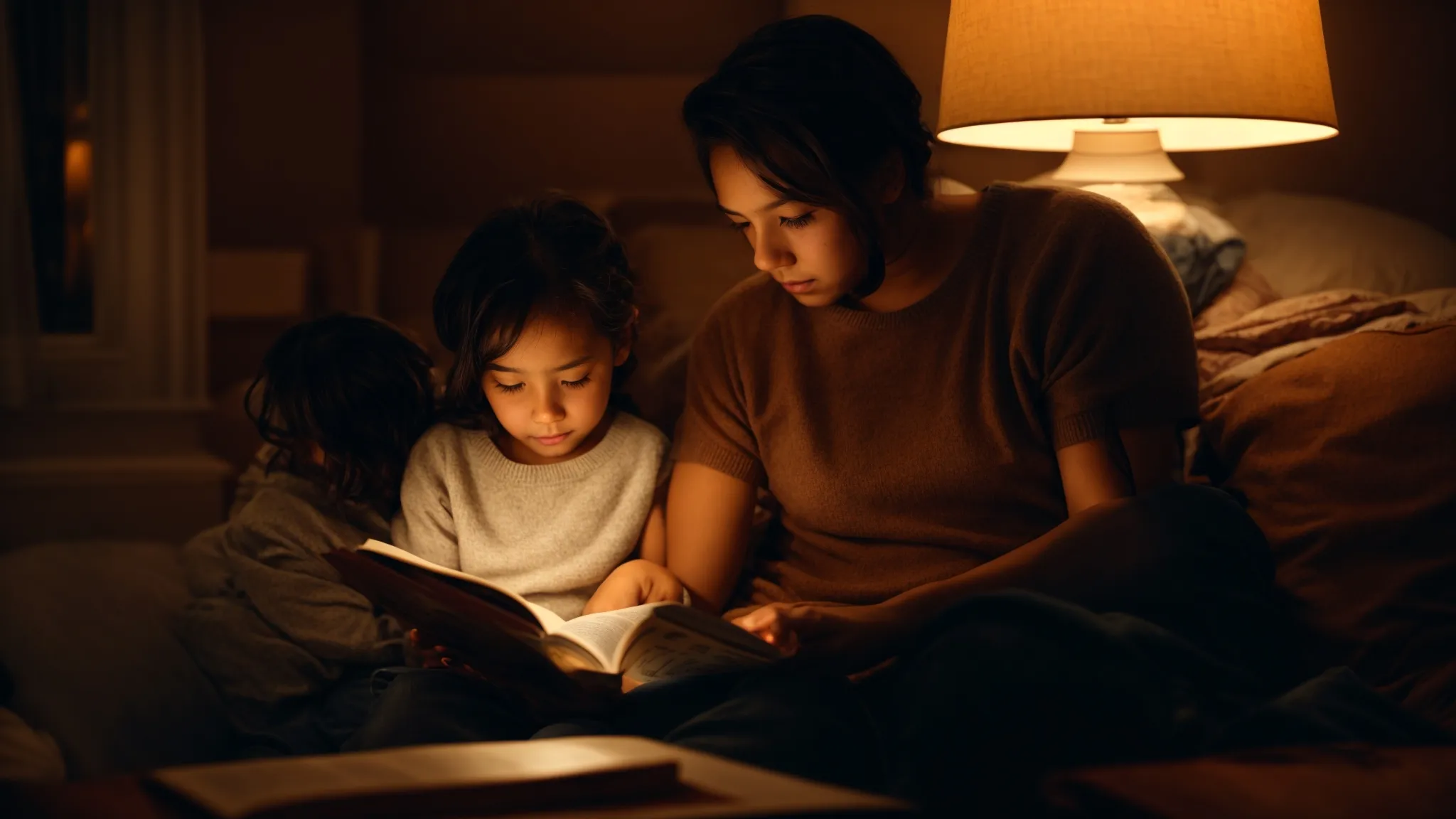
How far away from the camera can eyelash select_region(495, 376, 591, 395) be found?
1351 mm

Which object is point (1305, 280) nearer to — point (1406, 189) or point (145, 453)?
point (1406, 189)

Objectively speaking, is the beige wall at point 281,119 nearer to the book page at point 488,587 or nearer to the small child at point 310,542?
the small child at point 310,542

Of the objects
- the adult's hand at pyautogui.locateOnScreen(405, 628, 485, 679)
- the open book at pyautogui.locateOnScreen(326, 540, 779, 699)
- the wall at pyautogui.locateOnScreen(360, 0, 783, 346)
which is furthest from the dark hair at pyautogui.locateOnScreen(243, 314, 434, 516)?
the wall at pyautogui.locateOnScreen(360, 0, 783, 346)

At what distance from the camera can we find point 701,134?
1.25 meters

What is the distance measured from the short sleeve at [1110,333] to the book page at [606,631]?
1.45 feet

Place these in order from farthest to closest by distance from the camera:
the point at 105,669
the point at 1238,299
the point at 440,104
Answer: the point at 440,104
the point at 1238,299
the point at 105,669

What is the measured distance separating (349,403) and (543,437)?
239mm

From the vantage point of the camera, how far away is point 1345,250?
1.75m

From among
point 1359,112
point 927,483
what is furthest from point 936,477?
point 1359,112

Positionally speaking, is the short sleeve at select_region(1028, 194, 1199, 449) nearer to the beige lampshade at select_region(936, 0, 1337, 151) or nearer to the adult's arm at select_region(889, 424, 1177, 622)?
the adult's arm at select_region(889, 424, 1177, 622)

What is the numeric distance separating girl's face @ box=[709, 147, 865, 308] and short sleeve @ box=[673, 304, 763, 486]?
0.17 meters

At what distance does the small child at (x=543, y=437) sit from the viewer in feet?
4.39

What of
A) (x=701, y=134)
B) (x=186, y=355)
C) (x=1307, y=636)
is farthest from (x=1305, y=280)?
(x=186, y=355)

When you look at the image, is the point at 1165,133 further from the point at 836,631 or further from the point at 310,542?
the point at 310,542
